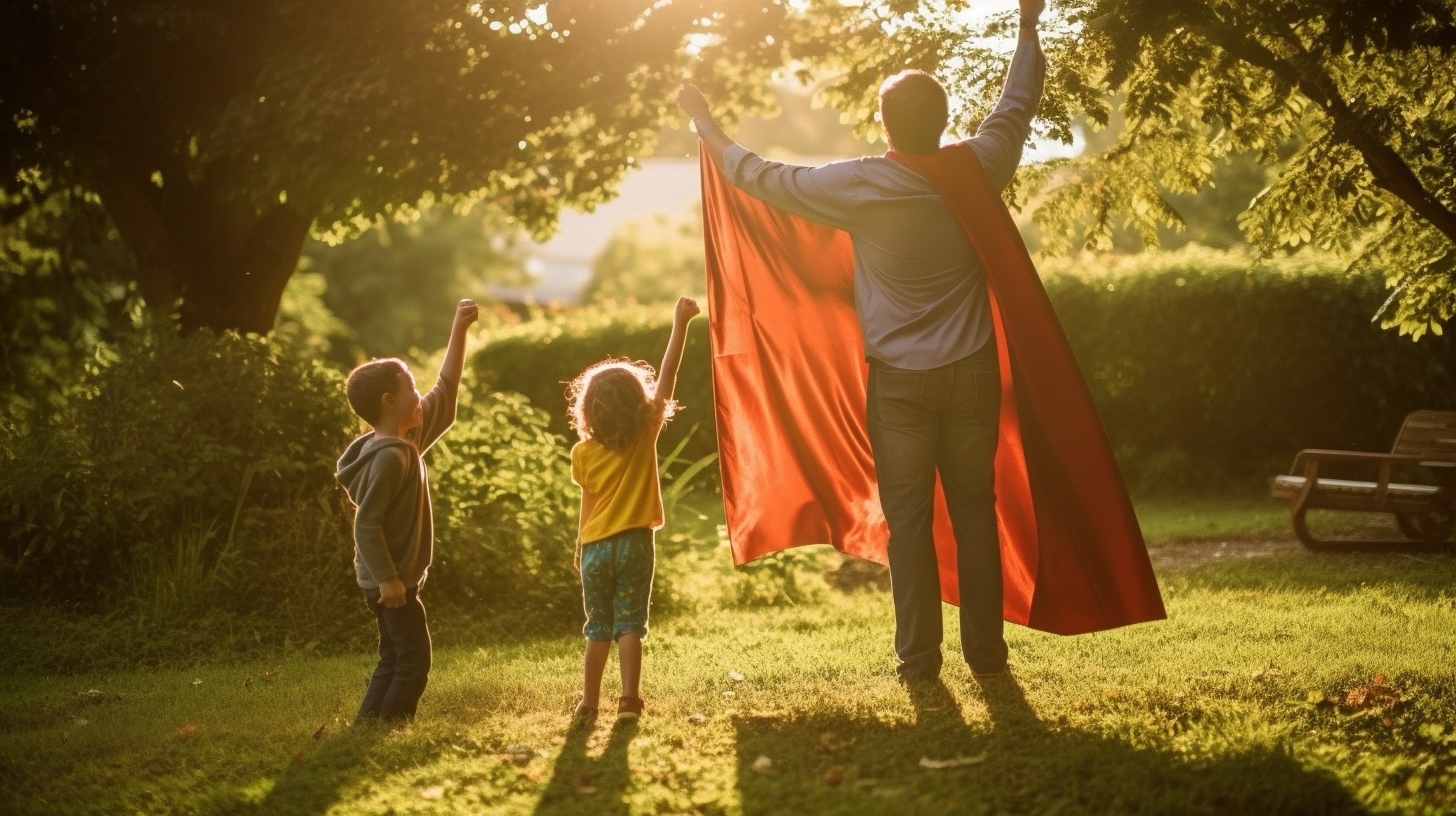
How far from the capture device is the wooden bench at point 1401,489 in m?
9.98

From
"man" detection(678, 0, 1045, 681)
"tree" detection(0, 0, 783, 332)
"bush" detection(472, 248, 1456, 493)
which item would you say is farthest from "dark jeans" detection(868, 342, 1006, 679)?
"bush" detection(472, 248, 1456, 493)

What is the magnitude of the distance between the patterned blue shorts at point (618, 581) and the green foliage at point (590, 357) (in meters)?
10.6

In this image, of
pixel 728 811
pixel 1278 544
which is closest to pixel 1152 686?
pixel 728 811

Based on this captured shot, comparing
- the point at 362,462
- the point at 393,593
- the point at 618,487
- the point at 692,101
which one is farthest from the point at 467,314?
the point at 692,101

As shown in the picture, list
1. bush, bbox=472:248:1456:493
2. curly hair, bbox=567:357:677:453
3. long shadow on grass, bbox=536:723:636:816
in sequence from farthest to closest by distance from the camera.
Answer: bush, bbox=472:248:1456:493 → curly hair, bbox=567:357:677:453 → long shadow on grass, bbox=536:723:636:816

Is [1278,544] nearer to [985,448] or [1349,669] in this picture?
[1349,669]

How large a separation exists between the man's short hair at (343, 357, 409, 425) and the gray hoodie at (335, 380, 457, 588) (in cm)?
12

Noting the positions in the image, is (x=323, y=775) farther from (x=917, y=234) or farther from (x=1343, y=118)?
(x=1343, y=118)

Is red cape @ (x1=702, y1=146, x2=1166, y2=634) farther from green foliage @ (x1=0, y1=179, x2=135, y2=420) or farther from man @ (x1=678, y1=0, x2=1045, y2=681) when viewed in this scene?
green foliage @ (x1=0, y1=179, x2=135, y2=420)

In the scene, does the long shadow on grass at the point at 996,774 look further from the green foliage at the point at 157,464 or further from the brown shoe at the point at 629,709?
the green foliage at the point at 157,464

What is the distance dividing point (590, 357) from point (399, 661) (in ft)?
38.4

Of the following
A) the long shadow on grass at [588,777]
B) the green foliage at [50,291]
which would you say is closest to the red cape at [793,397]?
the long shadow on grass at [588,777]

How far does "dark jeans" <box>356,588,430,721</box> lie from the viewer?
5.60m

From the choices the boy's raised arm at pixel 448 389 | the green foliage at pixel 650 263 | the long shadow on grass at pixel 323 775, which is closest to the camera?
the long shadow on grass at pixel 323 775
